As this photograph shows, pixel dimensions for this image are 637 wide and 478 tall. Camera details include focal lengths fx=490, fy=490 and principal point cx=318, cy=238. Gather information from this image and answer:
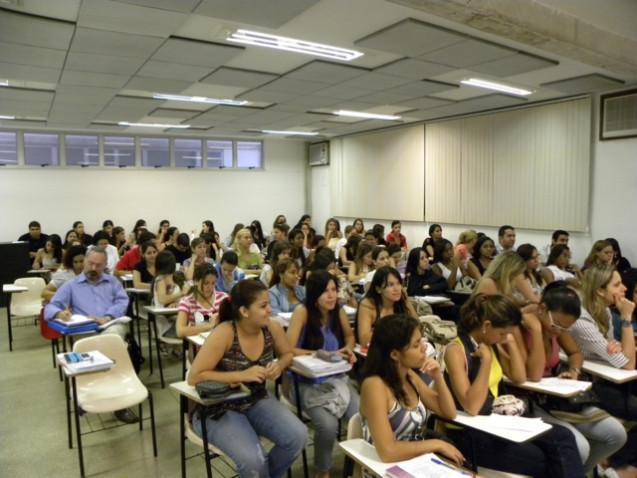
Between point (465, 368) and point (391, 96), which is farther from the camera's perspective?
point (391, 96)

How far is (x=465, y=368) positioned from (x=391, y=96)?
5.46 metres

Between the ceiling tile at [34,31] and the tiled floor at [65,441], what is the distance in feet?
10.3

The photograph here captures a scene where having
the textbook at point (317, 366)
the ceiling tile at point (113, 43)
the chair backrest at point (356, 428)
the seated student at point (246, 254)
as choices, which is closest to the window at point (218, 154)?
the seated student at point (246, 254)

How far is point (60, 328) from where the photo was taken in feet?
12.1

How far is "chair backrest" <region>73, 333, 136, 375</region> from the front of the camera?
324 centimetres

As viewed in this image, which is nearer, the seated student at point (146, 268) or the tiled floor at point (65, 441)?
the tiled floor at point (65, 441)

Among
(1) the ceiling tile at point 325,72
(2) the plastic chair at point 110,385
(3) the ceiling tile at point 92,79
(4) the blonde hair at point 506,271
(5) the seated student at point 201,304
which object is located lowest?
(2) the plastic chair at point 110,385

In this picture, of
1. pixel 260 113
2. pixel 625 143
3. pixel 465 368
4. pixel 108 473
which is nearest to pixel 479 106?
pixel 625 143

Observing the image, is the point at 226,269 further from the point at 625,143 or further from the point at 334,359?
the point at 625,143

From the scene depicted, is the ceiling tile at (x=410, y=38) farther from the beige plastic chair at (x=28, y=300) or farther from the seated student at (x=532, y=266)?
the beige plastic chair at (x=28, y=300)

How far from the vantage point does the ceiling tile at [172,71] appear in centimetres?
520

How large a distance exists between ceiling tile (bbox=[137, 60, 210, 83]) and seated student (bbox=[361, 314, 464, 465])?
4.18 metres

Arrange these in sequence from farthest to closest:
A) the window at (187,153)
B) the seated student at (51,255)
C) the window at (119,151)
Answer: the window at (187,153), the window at (119,151), the seated student at (51,255)

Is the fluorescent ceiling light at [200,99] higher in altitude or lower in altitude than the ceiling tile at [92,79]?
higher
